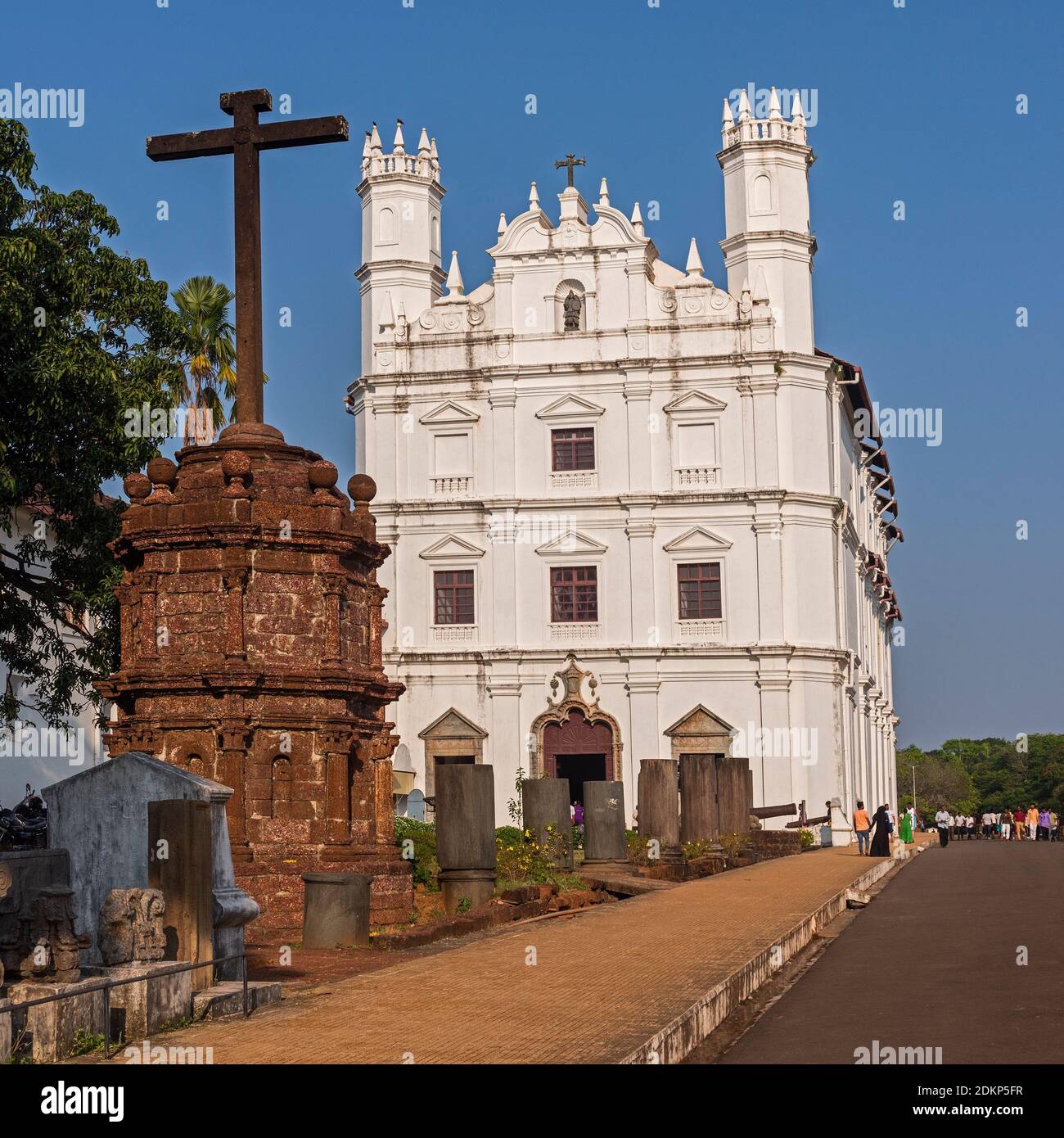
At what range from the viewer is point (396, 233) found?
46969mm


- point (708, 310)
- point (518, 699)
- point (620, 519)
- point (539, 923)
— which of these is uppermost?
point (708, 310)

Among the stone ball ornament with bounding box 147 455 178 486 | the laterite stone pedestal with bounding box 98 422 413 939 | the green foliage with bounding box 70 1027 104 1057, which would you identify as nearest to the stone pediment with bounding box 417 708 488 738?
the laterite stone pedestal with bounding box 98 422 413 939

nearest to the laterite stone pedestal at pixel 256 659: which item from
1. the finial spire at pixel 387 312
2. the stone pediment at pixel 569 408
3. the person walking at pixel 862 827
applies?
the person walking at pixel 862 827

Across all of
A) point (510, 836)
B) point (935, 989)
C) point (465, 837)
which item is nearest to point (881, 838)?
point (510, 836)

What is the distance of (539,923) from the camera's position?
1628cm

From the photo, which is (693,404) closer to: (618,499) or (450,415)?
(618,499)

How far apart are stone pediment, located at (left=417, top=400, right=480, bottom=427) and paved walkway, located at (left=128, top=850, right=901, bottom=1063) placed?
30.6 metres

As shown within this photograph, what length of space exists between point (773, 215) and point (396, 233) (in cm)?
1075

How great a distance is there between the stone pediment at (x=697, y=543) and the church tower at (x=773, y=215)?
5.44 meters
